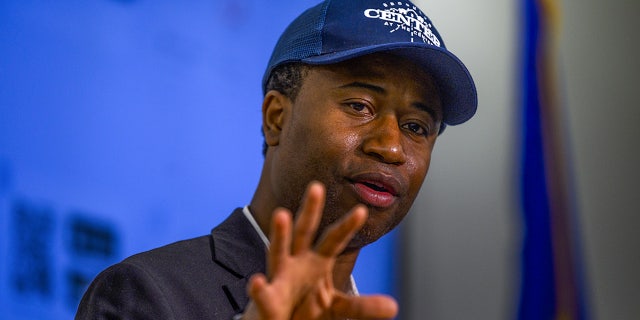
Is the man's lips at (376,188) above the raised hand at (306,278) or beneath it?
above

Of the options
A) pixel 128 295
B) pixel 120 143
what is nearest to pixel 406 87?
pixel 128 295

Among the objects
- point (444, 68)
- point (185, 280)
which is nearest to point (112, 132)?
point (185, 280)

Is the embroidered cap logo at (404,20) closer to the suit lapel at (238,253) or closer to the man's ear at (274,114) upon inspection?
the man's ear at (274,114)

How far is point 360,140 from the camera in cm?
141

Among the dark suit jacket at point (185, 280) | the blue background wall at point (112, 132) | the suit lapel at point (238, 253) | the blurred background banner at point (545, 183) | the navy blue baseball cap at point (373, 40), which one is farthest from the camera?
the blurred background banner at point (545, 183)

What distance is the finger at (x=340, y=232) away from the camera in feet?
2.97

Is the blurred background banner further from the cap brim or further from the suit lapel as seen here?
the suit lapel

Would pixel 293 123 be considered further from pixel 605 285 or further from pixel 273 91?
pixel 605 285

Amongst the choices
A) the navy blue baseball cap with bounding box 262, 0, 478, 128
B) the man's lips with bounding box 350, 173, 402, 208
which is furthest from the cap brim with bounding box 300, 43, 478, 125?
the man's lips with bounding box 350, 173, 402, 208

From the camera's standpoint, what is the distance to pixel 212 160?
7.28ft

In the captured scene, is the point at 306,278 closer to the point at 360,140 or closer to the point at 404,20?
the point at 360,140

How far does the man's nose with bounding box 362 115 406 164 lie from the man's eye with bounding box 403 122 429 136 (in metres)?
0.06

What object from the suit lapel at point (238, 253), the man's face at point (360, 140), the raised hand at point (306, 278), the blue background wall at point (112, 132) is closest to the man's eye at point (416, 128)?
the man's face at point (360, 140)

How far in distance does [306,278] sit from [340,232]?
0.22ft
